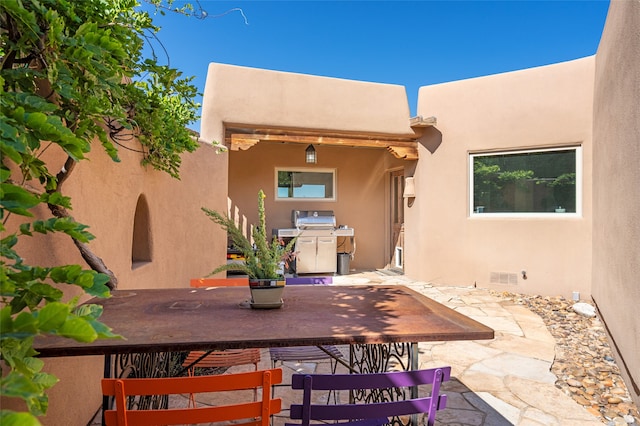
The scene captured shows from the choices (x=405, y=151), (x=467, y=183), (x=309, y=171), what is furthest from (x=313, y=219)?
(x=467, y=183)

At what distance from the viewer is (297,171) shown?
8242mm

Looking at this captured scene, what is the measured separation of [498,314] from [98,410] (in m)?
4.48

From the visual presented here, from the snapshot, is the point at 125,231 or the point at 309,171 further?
the point at 309,171

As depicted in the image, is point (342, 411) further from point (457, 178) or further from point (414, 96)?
point (414, 96)

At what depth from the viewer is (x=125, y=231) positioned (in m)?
2.93

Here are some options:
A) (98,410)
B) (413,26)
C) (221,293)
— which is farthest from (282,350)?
(413,26)

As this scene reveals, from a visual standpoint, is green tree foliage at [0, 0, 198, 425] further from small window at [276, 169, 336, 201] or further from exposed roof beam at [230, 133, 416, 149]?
small window at [276, 169, 336, 201]

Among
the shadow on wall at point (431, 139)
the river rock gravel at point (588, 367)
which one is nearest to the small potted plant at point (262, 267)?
the river rock gravel at point (588, 367)

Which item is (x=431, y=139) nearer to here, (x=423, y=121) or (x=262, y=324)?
(x=423, y=121)

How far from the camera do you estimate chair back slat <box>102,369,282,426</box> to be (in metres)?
1.16

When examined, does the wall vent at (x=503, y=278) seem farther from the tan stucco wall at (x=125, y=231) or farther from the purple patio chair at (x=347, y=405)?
the purple patio chair at (x=347, y=405)

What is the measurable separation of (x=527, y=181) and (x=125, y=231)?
5926 mm

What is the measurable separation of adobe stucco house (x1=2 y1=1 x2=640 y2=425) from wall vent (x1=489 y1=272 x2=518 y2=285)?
2 centimetres

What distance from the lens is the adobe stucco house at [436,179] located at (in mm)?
3295
